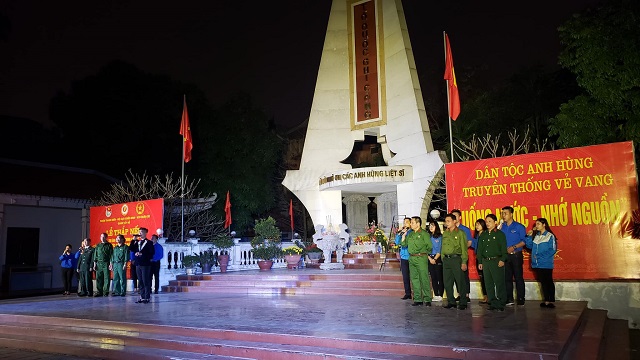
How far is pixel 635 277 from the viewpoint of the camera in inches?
281

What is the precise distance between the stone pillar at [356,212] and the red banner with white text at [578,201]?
1291 centimetres

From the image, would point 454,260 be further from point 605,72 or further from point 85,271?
point 85,271

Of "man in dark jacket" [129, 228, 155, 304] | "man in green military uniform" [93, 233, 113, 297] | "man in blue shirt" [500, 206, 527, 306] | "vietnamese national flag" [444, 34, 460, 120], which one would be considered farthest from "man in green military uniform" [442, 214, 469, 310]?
"man in green military uniform" [93, 233, 113, 297]

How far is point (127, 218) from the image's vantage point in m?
13.0

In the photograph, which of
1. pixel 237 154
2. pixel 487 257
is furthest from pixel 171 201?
pixel 487 257

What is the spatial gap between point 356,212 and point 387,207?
1465 mm

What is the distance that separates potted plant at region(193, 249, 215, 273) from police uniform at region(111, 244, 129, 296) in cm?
211

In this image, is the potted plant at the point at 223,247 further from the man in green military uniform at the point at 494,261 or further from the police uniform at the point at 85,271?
the man in green military uniform at the point at 494,261

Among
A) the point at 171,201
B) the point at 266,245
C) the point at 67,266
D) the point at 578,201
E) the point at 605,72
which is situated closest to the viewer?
the point at 578,201

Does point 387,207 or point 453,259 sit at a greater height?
point 387,207

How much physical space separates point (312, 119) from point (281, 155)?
1124cm

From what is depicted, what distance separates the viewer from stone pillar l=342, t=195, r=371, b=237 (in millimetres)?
21250

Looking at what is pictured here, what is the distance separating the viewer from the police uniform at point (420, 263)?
762 cm

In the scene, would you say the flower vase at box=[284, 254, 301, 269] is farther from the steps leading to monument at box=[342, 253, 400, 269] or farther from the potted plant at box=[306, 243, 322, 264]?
the steps leading to monument at box=[342, 253, 400, 269]
